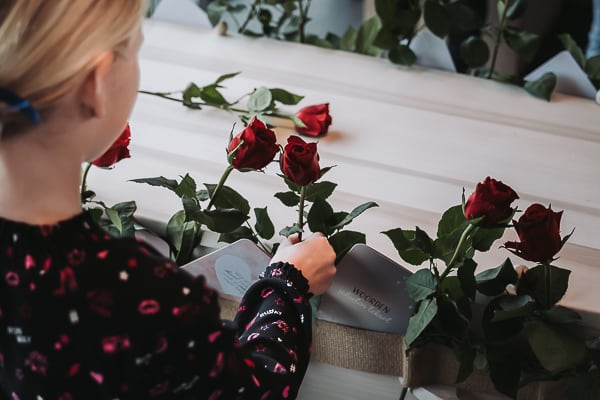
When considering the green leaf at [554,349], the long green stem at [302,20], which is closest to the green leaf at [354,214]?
the green leaf at [554,349]

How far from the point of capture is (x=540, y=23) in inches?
76.2

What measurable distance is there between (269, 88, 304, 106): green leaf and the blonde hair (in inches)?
22.5

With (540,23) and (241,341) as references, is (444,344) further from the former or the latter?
(540,23)

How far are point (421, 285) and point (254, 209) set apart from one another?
201mm

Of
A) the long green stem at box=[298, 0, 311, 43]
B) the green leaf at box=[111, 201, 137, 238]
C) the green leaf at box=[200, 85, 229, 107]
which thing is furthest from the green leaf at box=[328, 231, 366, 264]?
the long green stem at box=[298, 0, 311, 43]

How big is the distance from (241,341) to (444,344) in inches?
8.8

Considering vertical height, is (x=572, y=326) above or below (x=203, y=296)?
below

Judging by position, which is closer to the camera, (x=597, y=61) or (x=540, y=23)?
(x=597, y=61)

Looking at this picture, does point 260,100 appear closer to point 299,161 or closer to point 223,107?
point 223,107

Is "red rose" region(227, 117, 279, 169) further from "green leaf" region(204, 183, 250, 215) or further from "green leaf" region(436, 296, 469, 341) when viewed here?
"green leaf" region(436, 296, 469, 341)

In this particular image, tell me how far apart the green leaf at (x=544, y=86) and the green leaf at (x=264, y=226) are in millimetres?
505

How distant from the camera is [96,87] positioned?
2.03 ft

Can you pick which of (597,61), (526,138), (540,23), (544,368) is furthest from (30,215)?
(540,23)

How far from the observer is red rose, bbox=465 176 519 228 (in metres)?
0.82
